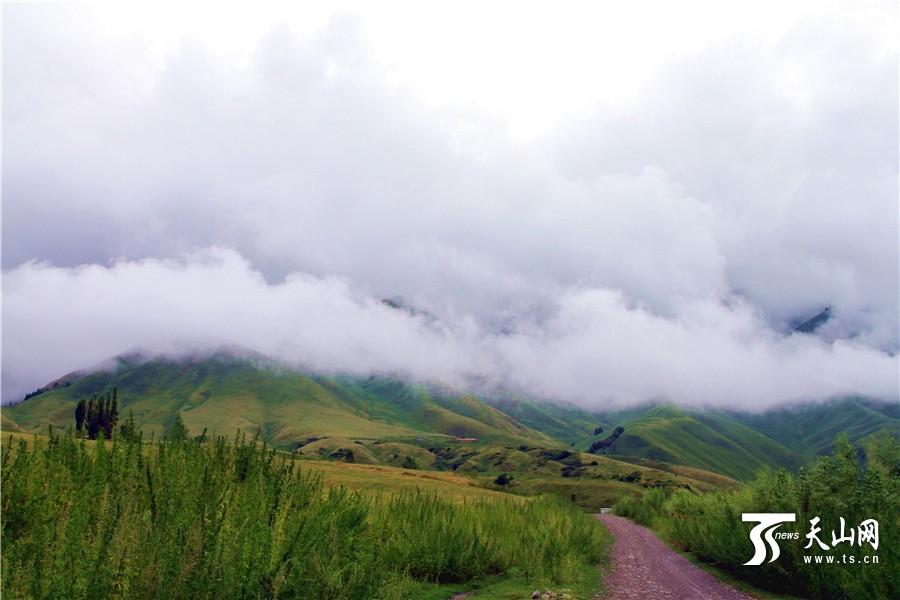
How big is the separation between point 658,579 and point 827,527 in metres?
7.11

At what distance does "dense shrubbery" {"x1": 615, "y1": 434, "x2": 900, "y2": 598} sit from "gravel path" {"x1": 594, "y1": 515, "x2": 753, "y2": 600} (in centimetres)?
133

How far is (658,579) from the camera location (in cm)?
2197

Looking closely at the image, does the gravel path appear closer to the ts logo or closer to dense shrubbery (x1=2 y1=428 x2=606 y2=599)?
the ts logo

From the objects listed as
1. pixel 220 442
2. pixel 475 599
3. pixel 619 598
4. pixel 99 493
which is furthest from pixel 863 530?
pixel 99 493

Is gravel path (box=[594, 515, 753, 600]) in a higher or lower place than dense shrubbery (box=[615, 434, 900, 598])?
lower

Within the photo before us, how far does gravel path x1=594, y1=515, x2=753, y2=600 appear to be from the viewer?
62.0 feet

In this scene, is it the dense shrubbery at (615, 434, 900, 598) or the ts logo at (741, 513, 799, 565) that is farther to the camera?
the ts logo at (741, 513, 799, 565)

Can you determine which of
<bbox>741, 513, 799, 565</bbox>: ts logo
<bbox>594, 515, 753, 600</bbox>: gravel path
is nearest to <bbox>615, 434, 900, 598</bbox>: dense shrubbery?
<bbox>741, 513, 799, 565</bbox>: ts logo

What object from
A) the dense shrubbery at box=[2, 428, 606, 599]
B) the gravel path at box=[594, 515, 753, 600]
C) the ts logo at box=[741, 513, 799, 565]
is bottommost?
the gravel path at box=[594, 515, 753, 600]

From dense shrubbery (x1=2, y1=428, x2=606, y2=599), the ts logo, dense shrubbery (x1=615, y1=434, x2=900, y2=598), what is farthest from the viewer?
the ts logo

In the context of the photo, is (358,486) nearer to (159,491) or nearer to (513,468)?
(159,491)

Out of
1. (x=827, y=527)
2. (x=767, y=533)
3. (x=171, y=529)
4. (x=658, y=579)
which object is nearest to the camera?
(x=171, y=529)

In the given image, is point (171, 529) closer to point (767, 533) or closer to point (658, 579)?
point (767, 533)

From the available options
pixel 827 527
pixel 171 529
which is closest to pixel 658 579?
pixel 827 527
